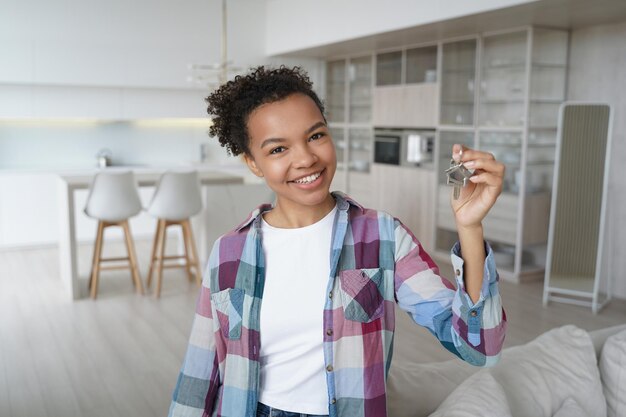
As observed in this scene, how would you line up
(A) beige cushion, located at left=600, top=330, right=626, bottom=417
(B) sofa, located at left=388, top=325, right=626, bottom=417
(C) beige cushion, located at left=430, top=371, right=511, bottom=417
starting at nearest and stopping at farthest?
(C) beige cushion, located at left=430, top=371, right=511, bottom=417, (B) sofa, located at left=388, top=325, right=626, bottom=417, (A) beige cushion, located at left=600, top=330, right=626, bottom=417

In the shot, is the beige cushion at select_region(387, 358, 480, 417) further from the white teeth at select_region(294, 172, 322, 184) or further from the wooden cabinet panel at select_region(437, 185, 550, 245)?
the wooden cabinet panel at select_region(437, 185, 550, 245)

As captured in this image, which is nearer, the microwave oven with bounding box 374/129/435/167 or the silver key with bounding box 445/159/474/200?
the silver key with bounding box 445/159/474/200

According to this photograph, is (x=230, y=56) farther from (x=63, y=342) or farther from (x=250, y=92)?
(x=250, y=92)

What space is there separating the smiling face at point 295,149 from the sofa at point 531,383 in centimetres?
64

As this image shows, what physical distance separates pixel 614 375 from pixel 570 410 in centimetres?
33

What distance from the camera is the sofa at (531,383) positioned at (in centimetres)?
158

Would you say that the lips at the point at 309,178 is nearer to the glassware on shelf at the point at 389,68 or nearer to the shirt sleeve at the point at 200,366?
the shirt sleeve at the point at 200,366

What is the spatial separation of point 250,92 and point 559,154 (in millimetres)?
4094

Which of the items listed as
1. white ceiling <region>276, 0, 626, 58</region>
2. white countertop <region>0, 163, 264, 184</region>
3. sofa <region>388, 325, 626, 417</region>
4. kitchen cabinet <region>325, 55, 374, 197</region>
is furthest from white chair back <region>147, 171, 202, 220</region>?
sofa <region>388, 325, 626, 417</region>

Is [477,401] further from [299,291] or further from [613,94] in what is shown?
[613,94]

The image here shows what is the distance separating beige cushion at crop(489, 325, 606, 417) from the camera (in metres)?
1.81

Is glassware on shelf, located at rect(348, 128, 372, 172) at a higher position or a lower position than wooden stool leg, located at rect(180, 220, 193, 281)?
higher

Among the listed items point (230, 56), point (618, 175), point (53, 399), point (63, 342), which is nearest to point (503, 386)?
point (53, 399)

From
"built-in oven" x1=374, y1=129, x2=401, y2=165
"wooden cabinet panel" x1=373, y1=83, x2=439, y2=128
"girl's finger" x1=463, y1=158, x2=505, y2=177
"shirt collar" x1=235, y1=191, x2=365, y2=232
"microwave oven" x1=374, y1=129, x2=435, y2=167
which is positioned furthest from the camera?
"built-in oven" x1=374, y1=129, x2=401, y2=165
